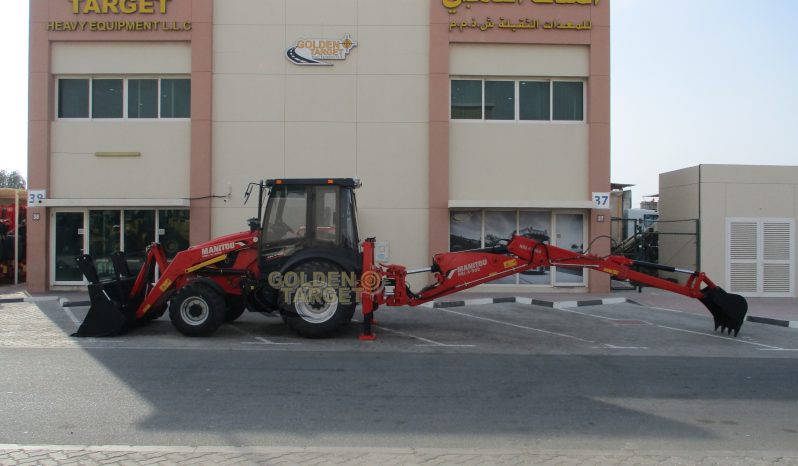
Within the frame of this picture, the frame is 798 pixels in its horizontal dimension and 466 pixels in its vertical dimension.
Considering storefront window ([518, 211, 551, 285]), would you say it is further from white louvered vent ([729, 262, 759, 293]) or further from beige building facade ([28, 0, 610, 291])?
white louvered vent ([729, 262, 759, 293])

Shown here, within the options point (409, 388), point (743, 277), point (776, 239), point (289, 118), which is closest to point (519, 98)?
point (289, 118)

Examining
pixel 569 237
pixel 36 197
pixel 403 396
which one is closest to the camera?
pixel 403 396

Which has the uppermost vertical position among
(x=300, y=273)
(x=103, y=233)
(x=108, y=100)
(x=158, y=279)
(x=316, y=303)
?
(x=108, y=100)

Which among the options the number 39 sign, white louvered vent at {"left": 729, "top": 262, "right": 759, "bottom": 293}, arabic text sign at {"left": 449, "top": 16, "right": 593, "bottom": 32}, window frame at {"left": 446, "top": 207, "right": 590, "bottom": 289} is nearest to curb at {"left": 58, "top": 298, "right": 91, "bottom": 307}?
the number 39 sign

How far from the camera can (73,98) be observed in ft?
59.9

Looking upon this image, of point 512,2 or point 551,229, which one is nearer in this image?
point 512,2

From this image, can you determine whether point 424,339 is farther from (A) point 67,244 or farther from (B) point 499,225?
(A) point 67,244

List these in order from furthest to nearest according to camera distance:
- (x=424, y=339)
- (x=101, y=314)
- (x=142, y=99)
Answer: (x=142, y=99) → (x=424, y=339) → (x=101, y=314)

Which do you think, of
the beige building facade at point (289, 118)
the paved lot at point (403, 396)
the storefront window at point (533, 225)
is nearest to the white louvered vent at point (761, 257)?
the beige building facade at point (289, 118)

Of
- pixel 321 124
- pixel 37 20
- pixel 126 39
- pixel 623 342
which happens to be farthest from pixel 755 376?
pixel 37 20

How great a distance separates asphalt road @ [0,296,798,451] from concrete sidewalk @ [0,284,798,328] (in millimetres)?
2807

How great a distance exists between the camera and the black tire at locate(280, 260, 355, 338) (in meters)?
10.9

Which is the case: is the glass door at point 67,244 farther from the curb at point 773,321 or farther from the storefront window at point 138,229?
the curb at point 773,321

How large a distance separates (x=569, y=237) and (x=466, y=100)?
464cm
